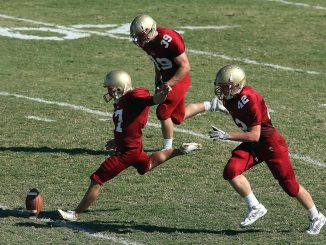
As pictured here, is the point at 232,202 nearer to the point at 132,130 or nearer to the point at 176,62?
the point at 132,130

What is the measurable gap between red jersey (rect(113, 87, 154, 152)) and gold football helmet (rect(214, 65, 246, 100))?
2.25 ft

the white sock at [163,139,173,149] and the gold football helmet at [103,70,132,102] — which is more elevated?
the gold football helmet at [103,70,132,102]

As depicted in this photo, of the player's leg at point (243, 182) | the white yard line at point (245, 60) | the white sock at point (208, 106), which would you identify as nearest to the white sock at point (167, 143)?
the white sock at point (208, 106)

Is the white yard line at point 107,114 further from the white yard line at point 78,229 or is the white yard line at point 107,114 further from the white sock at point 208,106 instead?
the white yard line at point 78,229

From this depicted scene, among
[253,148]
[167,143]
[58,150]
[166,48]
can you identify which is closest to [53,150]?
[58,150]

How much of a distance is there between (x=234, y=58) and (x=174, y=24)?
7.47 feet

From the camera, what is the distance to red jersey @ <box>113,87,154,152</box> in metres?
8.85

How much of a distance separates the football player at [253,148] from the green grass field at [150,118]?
0.19m

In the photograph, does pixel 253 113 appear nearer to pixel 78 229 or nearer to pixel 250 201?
pixel 250 201

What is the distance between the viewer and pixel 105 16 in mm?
18391

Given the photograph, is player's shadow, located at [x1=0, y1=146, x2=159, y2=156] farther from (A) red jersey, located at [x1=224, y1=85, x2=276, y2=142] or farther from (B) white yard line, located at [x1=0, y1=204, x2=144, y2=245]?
(A) red jersey, located at [x1=224, y1=85, x2=276, y2=142]

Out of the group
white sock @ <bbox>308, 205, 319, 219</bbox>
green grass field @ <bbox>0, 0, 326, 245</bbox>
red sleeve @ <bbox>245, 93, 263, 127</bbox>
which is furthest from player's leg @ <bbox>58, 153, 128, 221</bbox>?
white sock @ <bbox>308, 205, 319, 219</bbox>

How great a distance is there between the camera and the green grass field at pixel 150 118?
8766 mm

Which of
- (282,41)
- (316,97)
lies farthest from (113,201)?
(282,41)
